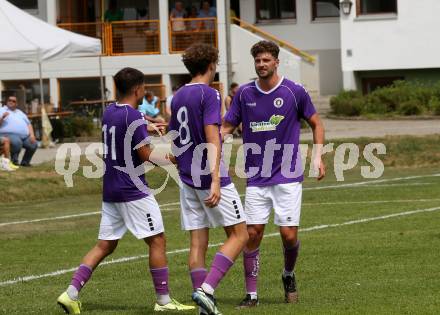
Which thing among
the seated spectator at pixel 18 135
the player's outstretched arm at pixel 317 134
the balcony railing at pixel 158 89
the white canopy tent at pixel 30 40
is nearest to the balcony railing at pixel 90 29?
the balcony railing at pixel 158 89

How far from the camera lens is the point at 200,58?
30.9 feet

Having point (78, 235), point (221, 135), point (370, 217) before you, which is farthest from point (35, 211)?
point (221, 135)

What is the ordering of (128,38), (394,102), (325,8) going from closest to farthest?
(394,102) < (128,38) < (325,8)

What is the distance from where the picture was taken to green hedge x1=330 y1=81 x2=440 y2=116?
1610 inches

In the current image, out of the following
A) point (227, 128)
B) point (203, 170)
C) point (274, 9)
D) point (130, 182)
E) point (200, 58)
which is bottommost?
point (130, 182)

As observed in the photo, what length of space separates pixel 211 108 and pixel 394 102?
32847 millimetres

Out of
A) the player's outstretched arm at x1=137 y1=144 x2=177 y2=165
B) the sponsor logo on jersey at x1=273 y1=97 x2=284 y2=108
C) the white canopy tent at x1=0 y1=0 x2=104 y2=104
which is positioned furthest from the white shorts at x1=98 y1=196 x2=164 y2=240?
the white canopy tent at x1=0 y1=0 x2=104 y2=104

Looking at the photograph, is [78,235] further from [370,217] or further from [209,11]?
[209,11]

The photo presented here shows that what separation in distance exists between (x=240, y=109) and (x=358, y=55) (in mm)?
35530

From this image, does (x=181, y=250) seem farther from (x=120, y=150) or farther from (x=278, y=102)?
(x=120, y=150)

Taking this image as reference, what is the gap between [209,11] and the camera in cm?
4516

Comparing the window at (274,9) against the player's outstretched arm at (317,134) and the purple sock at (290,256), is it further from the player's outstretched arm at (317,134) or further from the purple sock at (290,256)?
the purple sock at (290,256)

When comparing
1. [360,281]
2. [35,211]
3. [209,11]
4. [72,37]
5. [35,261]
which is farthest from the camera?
[209,11]

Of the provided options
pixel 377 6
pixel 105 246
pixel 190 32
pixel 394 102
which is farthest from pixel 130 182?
pixel 377 6
